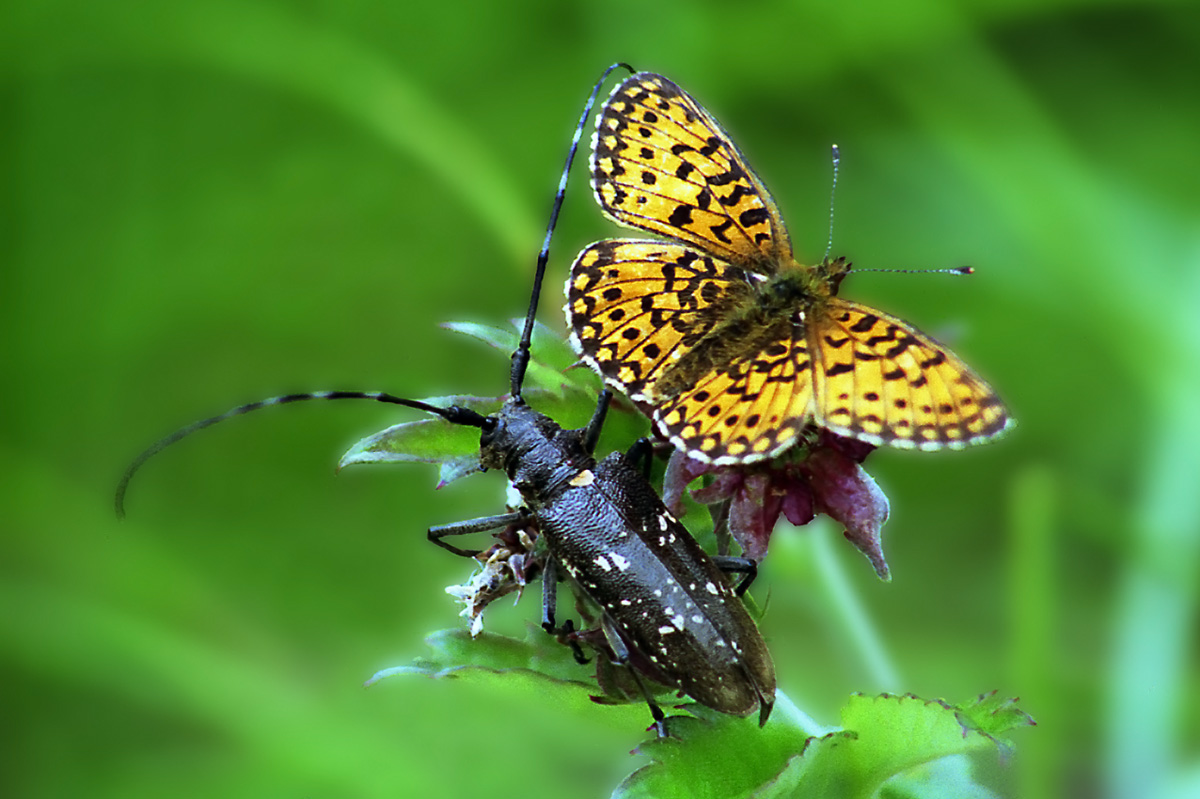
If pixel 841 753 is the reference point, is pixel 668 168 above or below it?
above

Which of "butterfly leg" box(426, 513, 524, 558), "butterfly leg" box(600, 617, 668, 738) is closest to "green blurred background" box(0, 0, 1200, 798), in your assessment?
"butterfly leg" box(426, 513, 524, 558)

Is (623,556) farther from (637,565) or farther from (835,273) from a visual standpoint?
(835,273)

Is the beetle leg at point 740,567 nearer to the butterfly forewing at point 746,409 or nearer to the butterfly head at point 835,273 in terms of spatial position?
the butterfly forewing at point 746,409

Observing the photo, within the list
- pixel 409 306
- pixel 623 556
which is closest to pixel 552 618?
pixel 623 556

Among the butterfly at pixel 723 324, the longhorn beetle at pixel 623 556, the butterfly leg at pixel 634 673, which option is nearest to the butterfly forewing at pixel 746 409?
the butterfly at pixel 723 324

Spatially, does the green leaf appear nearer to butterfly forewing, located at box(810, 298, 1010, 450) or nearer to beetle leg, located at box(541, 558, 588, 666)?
beetle leg, located at box(541, 558, 588, 666)

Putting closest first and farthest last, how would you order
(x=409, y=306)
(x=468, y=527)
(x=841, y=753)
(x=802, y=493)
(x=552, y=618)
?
(x=841, y=753)
(x=802, y=493)
(x=552, y=618)
(x=468, y=527)
(x=409, y=306)

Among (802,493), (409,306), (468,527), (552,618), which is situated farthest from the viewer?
(409,306)

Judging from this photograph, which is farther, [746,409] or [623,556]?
[623,556]
